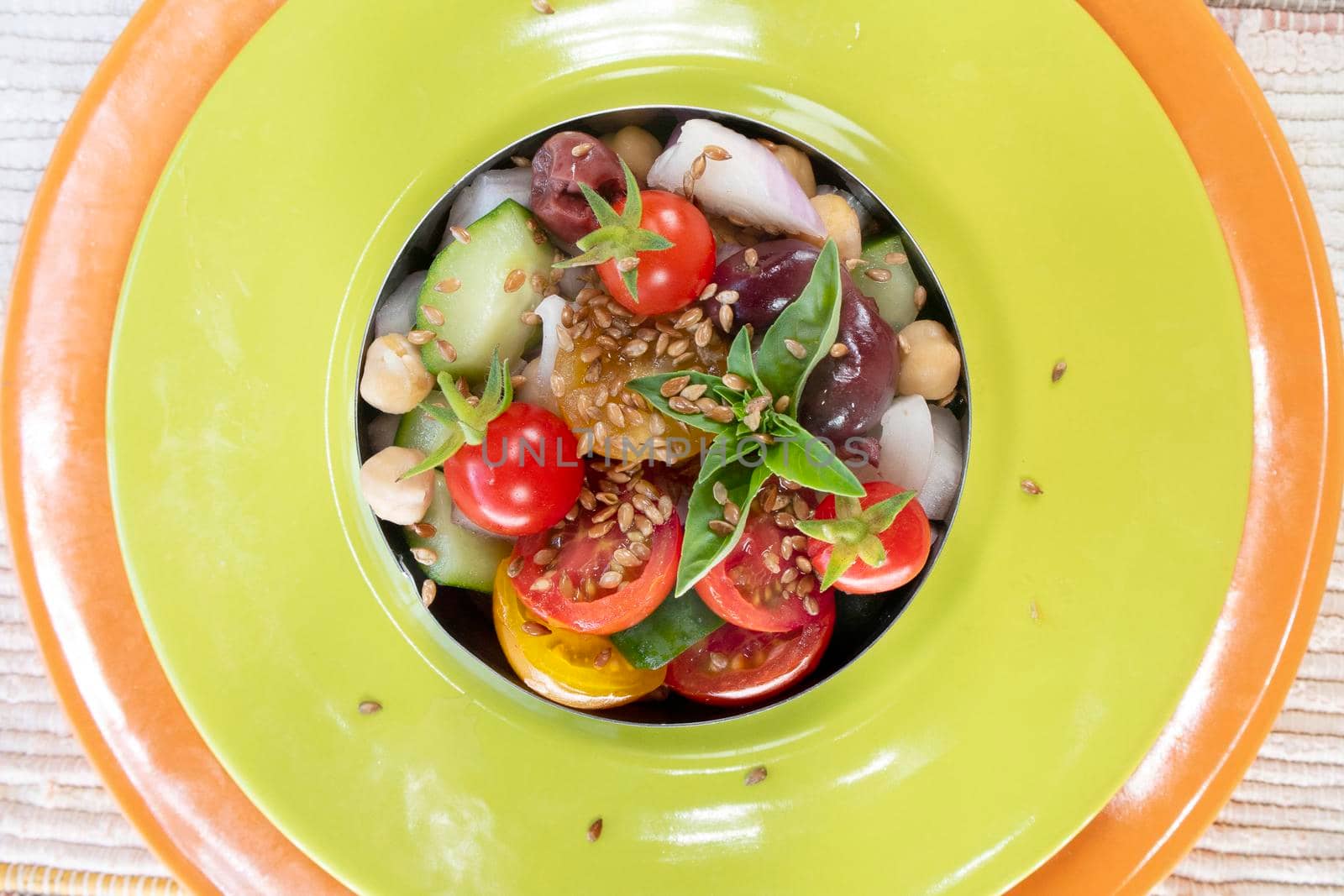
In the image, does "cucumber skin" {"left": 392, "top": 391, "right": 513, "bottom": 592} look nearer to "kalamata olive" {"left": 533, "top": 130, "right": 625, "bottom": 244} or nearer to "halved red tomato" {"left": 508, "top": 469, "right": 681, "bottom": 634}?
"halved red tomato" {"left": 508, "top": 469, "right": 681, "bottom": 634}

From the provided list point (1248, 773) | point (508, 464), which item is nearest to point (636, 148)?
point (508, 464)

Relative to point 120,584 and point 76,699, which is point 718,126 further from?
point 76,699

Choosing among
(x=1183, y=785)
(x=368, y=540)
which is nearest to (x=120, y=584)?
(x=368, y=540)

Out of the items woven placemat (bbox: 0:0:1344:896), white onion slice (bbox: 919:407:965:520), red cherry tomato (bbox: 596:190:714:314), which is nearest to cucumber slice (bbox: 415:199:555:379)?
red cherry tomato (bbox: 596:190:714:314)

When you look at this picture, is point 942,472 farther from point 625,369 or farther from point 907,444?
point 625,369

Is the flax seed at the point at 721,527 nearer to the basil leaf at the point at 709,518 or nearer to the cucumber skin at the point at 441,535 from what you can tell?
the basil leaf at the point at 709,518

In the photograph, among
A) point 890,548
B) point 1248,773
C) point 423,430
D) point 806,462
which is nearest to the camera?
point 806,462
